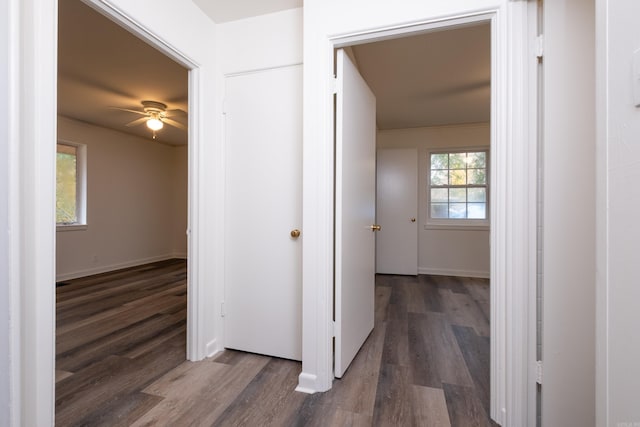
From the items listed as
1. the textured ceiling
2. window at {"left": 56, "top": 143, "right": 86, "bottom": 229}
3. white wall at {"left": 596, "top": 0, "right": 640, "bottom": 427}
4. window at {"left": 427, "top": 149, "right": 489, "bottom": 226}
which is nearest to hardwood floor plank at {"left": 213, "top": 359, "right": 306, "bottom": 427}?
white wall at {"left": 596, "top": 0, "right": 640, "bottom": 427}

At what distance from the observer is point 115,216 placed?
5152 millimetres

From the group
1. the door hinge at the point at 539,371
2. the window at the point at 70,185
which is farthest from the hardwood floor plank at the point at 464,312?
the window at the point at 70,185

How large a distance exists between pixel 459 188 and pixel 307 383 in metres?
4.18

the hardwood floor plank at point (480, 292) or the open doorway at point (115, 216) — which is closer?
the open doorway at point (115, 216)

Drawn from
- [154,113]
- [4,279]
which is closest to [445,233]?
[154,113]

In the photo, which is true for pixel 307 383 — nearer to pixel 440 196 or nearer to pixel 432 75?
pixel 432 75

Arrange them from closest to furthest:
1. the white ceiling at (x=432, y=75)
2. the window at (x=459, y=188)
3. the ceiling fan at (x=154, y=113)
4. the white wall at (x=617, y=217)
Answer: the white wall at (x=617, y=217) → the white ceiling at (x=432, y=75) → the ceiling fan at (x=154, y=113) → the window at (x=459, y=188)

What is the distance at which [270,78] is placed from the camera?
6.59 ft

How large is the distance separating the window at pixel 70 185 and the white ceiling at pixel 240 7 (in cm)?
397

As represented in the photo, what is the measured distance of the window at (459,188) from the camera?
15.4ft

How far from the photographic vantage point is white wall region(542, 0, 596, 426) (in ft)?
3.93

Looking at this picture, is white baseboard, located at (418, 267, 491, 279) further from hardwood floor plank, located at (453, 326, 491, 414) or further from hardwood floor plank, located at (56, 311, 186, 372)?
hardwood floor plank, located at (56, 311, 186, 372)

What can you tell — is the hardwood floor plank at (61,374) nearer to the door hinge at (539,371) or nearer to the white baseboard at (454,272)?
the door hinge at (539,371)

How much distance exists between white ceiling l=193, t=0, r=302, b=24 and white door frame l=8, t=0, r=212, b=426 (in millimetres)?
1030
